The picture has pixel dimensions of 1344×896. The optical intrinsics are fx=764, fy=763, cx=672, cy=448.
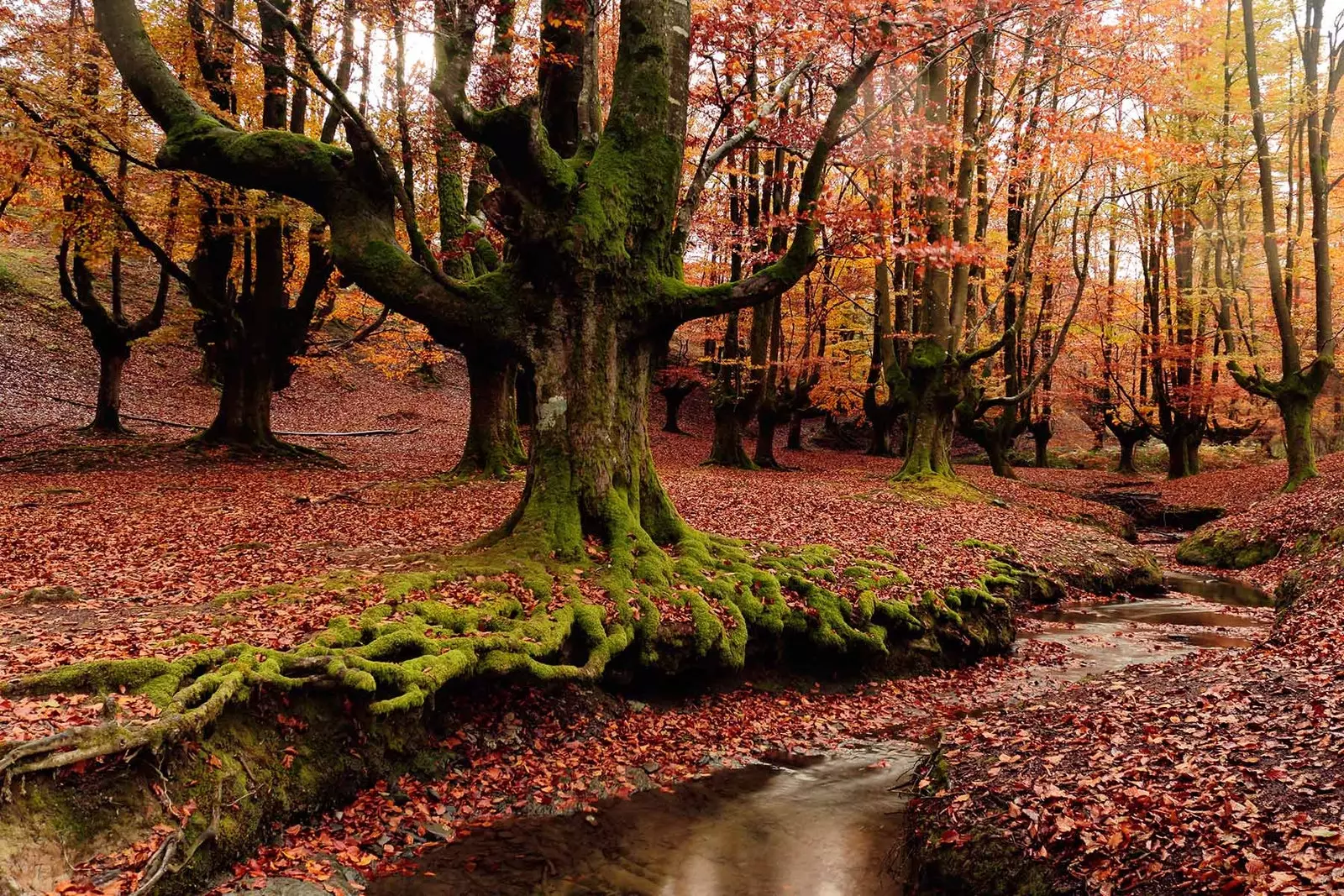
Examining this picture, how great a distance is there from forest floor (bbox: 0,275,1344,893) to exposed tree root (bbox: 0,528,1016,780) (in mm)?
346

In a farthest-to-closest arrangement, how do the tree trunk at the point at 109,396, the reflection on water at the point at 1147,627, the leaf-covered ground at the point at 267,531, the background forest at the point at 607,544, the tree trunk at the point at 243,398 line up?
the tree trunk at the point at 109,396
the tree trunk at the point at 243,398
the reflection on water at the point at 1147,627
the leaf-covered ground at the point at 267,531
the background forest at the point at 607,544

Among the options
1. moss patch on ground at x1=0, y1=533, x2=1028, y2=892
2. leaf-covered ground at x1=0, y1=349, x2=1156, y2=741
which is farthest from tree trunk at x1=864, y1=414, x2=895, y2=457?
moss patch on ground at x1=0, y1=533, x2=1028, y2=892

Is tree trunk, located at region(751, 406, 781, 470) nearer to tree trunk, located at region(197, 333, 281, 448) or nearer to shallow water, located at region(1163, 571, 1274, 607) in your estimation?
shallow water, located at region(1163, 571, 1274, 607)

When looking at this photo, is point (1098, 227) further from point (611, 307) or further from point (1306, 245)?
point (611, 307)

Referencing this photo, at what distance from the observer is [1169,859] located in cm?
391

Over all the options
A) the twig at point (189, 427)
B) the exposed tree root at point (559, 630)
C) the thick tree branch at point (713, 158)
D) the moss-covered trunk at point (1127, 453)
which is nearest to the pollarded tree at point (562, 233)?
the thick tree branch at point (713, 158)

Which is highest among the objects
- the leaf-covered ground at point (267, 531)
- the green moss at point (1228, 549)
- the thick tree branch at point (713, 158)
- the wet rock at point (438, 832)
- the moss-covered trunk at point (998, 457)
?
the thick tree branch at point (713, 158)

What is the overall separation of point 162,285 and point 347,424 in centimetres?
1191

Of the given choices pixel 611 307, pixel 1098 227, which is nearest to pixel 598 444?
pixel 611 307

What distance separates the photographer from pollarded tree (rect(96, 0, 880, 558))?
8188 mm

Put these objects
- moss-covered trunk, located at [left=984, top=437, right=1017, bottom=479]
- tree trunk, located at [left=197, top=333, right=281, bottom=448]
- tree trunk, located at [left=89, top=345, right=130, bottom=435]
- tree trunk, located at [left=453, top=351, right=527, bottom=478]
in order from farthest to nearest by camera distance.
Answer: moss-covered trunk, located at [left=984, top=437, right=1017, bottom=479] → tree trunk, located at [left=89, top=345, right=130, bottom=435] → tree trunk, located at [left=197, top=333, right=281, bottom=448] → tree trunk, located at [left=453, top=351, right=527, bottom=478]

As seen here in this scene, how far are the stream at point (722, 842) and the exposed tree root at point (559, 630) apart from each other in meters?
1.23

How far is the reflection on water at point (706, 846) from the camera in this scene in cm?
488

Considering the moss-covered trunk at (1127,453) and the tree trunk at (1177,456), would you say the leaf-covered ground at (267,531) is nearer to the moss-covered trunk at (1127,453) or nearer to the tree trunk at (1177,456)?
the tree trunk at (1177,456)
